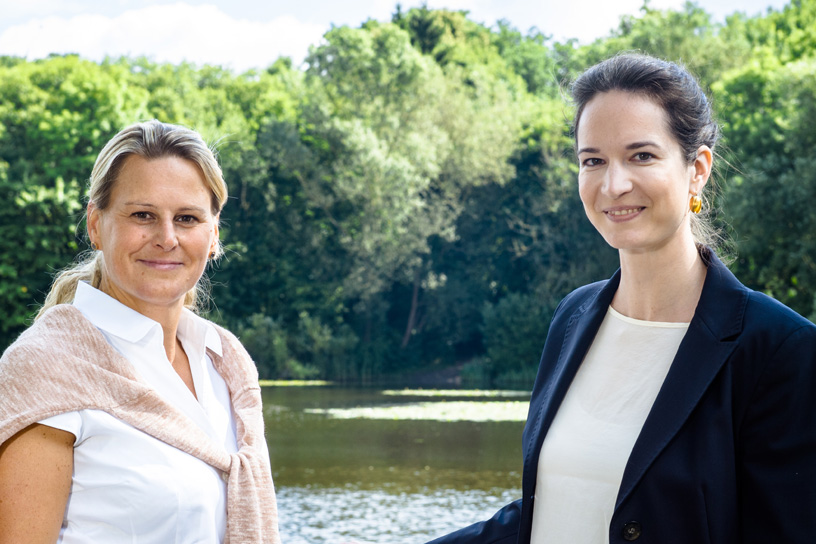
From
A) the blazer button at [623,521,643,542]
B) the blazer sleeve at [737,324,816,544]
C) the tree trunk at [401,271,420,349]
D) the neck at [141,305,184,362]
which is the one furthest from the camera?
the tree trunk at [401,271,420,349]

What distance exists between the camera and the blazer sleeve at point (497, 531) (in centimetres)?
263

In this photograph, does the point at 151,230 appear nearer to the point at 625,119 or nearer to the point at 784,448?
the point at 625,119

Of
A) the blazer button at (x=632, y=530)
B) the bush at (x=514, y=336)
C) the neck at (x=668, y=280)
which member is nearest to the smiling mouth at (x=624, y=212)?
the neck at (x=668, y=280)

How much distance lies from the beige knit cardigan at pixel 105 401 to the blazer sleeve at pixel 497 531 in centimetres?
53

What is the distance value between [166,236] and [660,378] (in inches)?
50.5

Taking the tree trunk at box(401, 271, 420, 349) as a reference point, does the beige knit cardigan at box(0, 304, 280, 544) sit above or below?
Answer: above

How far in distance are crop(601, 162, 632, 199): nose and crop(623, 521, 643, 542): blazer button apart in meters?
0.76

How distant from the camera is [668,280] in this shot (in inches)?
92.3

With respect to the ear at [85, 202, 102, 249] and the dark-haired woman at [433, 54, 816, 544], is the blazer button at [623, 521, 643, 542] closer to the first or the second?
the dark-haired woman at [433, 54, 816, 544]

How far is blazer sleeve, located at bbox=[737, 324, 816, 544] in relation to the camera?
197 cm

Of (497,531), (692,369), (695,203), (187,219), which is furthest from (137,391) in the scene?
Answer: (695,203)

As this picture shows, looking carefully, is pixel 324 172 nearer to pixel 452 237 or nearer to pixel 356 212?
pixel 356 212

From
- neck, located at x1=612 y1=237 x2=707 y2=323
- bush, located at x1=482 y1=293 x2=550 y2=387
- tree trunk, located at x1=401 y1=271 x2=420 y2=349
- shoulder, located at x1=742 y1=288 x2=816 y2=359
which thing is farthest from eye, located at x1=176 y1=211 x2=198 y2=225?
tree trunk, located at x1=401 y1=271 x2=420 y2=349

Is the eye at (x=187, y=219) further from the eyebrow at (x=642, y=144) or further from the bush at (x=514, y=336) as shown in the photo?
the bush at (x=514, y=336)
